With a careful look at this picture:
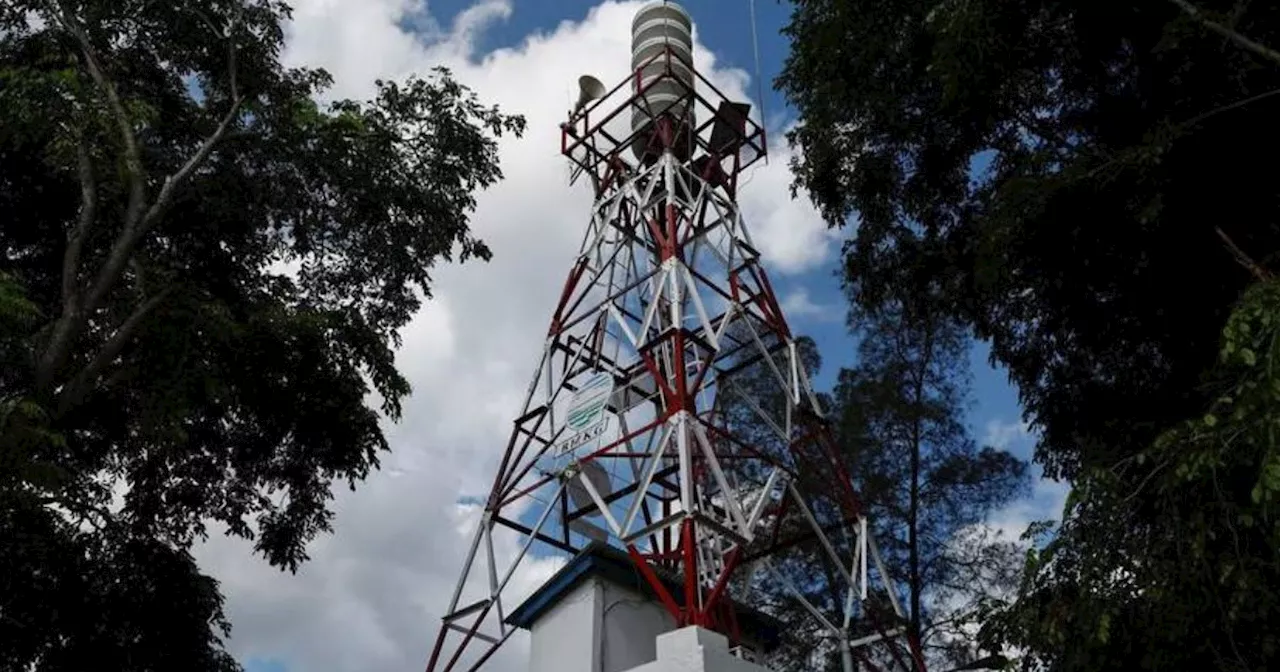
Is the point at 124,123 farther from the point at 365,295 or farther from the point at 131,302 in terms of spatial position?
the point at 365,295

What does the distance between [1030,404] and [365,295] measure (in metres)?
7.97

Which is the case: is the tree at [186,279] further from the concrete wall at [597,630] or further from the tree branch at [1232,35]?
the tree branch at [1232,35]

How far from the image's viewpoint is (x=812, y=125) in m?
11.9

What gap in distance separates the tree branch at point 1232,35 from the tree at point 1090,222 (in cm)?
2

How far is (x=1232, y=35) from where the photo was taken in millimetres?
6586

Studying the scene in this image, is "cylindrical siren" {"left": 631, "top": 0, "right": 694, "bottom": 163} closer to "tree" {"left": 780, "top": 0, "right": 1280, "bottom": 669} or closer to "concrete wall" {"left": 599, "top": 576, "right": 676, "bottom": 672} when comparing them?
"tree" {"left": 780, "top": 0, "right": 1280, "bottom": 669}

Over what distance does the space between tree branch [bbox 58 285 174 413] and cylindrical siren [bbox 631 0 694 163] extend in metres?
7.06

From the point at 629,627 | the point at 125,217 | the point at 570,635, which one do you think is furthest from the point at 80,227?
the point at 629,627

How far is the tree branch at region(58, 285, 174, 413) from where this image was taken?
9055mm

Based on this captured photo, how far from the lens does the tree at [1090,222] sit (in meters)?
6.90

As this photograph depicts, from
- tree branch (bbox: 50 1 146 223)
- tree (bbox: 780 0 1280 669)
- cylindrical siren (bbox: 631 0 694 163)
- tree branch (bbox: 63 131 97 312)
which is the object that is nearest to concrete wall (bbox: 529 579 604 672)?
tree (bbox: 780 0 1280 669)

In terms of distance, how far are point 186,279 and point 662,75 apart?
23.4 ft

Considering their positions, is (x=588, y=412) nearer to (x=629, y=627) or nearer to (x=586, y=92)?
(x=629, y=627)

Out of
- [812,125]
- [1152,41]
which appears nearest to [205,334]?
[812,125]
